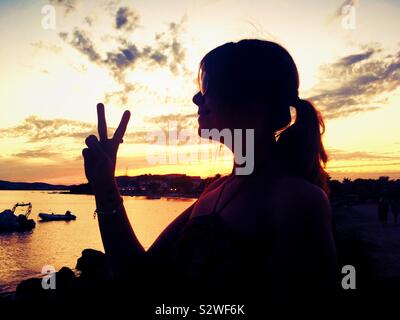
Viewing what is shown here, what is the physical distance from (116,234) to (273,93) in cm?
129

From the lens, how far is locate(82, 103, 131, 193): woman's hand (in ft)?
7.45

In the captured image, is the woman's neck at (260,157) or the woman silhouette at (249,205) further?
the woman's neck at (260,157)

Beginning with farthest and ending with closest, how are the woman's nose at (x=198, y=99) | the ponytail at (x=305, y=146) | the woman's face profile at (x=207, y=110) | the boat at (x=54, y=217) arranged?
the boat at (x=54, y=217) → the woman's nose at (x=198, y=99) → the woman's face profile at (x=207, y=110) → the ponytail at (x=305, y=146)

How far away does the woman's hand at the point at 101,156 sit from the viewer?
2.27 m

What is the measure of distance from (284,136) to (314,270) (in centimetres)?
88

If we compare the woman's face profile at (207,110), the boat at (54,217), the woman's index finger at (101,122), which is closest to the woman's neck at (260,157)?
the woman's face profile at (207,110)

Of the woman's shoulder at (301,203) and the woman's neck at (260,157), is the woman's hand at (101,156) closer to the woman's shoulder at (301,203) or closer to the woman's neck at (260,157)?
the woman's neck at (260,157)

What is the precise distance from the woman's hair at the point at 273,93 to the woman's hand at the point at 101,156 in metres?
0.72

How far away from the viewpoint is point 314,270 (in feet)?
4.64

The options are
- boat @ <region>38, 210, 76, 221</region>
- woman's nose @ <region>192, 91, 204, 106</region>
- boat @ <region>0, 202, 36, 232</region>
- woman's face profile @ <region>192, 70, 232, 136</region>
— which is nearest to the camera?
woman's face profile @ <region>192, 70, 232, 136</region>

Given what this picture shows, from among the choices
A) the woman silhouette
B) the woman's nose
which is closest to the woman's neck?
the woman silhouette

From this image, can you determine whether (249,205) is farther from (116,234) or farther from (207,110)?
(116,234)

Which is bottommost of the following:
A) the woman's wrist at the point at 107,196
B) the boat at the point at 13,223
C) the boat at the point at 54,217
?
the boat at the point at 54,217

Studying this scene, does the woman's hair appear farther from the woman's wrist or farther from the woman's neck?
the woman's wrist
